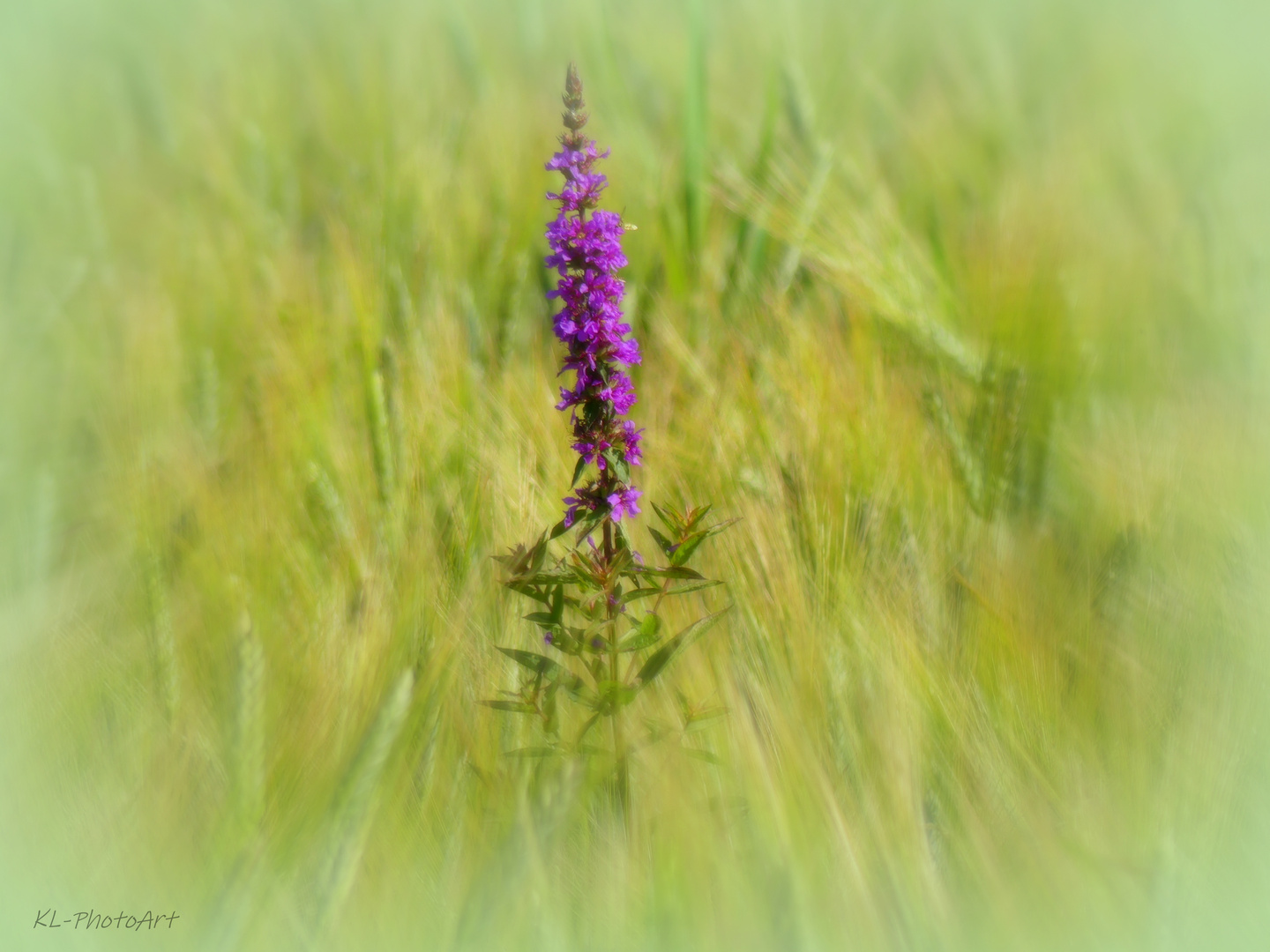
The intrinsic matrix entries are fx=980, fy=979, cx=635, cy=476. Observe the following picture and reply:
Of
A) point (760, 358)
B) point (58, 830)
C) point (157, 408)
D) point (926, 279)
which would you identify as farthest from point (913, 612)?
point (157, 408)

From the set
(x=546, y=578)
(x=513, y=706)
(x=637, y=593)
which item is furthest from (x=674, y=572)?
(x=513, y=706)

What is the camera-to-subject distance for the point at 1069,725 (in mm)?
1620

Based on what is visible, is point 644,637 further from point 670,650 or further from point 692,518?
point 692,518

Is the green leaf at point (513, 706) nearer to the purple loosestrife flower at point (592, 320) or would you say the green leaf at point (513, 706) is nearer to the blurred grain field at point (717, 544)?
the blurred grain field at point (717, 544)

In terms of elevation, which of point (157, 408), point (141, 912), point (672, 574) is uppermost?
point (157, 408)

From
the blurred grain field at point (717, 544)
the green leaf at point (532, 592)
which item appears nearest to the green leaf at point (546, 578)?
the green leaf at point (532, 592)

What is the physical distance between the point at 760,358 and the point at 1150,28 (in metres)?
2.74

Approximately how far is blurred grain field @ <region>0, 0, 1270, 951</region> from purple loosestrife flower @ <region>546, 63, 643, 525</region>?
13.6 inches

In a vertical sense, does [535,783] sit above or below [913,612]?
below

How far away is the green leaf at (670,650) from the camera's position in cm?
142

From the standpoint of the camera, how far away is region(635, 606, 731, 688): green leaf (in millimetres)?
1424

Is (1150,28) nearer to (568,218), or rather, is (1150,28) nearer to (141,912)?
(568,218)

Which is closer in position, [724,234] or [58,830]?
[58,830]

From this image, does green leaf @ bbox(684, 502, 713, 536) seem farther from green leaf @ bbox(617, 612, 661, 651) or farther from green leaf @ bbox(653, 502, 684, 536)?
green leaf @ bbox(617, 612, 661, 651)
